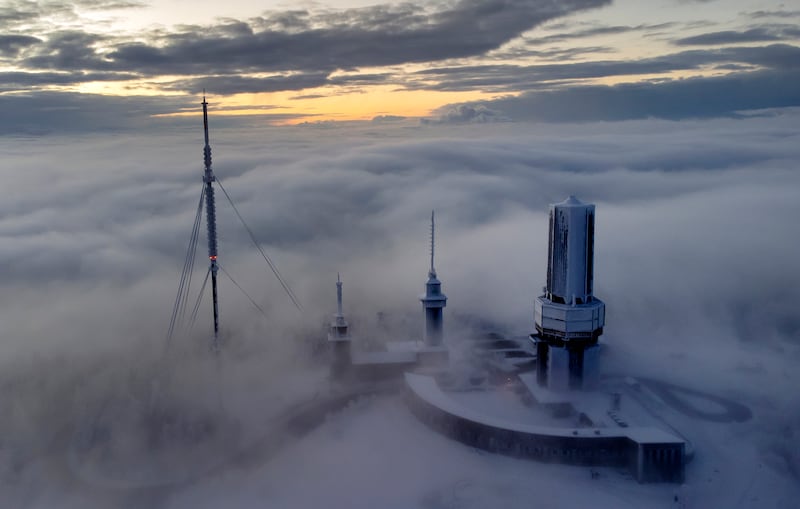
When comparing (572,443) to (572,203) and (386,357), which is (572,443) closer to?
(572,203)

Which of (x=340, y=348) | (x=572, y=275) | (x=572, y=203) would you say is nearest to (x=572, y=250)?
(x=572, y=275)

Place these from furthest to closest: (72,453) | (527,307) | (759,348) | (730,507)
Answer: (527,307)
(759,348)
(72,453)
(730,507)

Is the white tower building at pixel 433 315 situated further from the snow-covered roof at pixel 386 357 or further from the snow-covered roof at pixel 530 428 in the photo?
the snow-covered roof at pixel 530 428

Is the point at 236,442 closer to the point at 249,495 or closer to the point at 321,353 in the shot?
Result: the point at 249,495

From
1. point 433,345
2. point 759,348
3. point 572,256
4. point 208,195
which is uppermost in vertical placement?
point 208,195

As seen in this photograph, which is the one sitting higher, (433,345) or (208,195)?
(208,195)

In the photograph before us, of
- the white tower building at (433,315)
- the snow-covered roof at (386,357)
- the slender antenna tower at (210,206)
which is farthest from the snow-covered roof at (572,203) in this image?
the slender antenna tower at (210,206)

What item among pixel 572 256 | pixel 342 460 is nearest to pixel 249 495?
pixel 342 460
